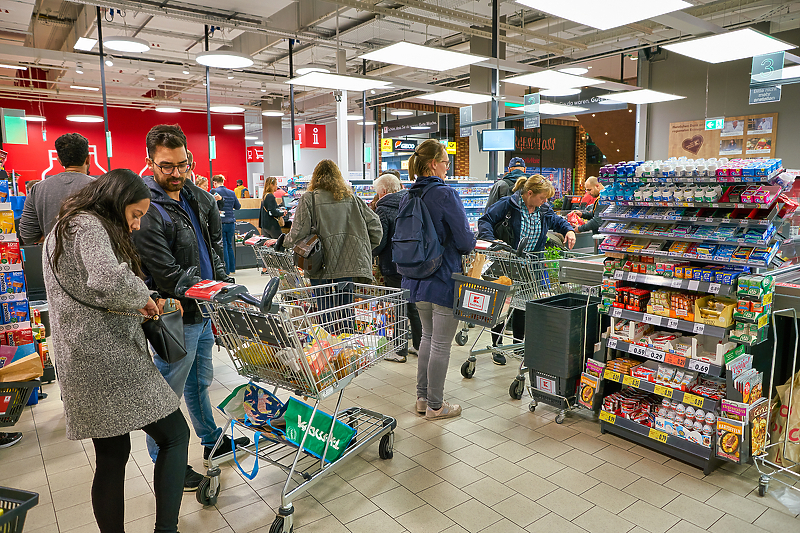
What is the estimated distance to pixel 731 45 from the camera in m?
5.18

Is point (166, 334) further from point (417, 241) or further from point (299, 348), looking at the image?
point (417, 241)

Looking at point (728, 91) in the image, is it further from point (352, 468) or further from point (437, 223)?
point (352, 468)

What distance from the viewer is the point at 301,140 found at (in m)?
15.3

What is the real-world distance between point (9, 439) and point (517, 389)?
3.59 metres

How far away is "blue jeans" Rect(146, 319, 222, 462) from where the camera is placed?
2.71 meters

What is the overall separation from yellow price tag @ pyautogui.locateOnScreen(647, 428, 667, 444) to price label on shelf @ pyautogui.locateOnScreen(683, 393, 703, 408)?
0.88 ft

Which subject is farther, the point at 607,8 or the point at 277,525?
the point at 607,8

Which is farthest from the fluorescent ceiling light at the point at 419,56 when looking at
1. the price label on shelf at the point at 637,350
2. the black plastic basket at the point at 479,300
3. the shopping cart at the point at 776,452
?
the shopping cart at the point at 776,452

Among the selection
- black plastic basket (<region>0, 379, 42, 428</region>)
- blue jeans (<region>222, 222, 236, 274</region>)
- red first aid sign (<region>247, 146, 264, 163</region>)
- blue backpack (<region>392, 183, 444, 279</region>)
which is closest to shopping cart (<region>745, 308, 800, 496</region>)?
blue backpack (<region>392, 183, 444, 279</region>)

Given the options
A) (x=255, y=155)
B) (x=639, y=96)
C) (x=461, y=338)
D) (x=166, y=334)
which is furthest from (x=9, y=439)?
(x=255, y=155)

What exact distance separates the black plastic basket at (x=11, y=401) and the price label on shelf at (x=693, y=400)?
4101mm

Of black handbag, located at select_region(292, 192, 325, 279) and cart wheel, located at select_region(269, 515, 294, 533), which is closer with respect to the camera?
cart wheel, located at select_region(269, 515, 294, 533)

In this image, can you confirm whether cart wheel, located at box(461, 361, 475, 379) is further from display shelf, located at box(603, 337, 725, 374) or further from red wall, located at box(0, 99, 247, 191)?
red wall, located at box(0, 99, 247, 191)

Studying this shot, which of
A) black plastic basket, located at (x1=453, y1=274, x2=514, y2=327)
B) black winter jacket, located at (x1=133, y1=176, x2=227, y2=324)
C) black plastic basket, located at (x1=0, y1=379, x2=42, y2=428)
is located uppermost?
black winter jacket, located at (x1=133, y1=176, x2=227, y2=324)
